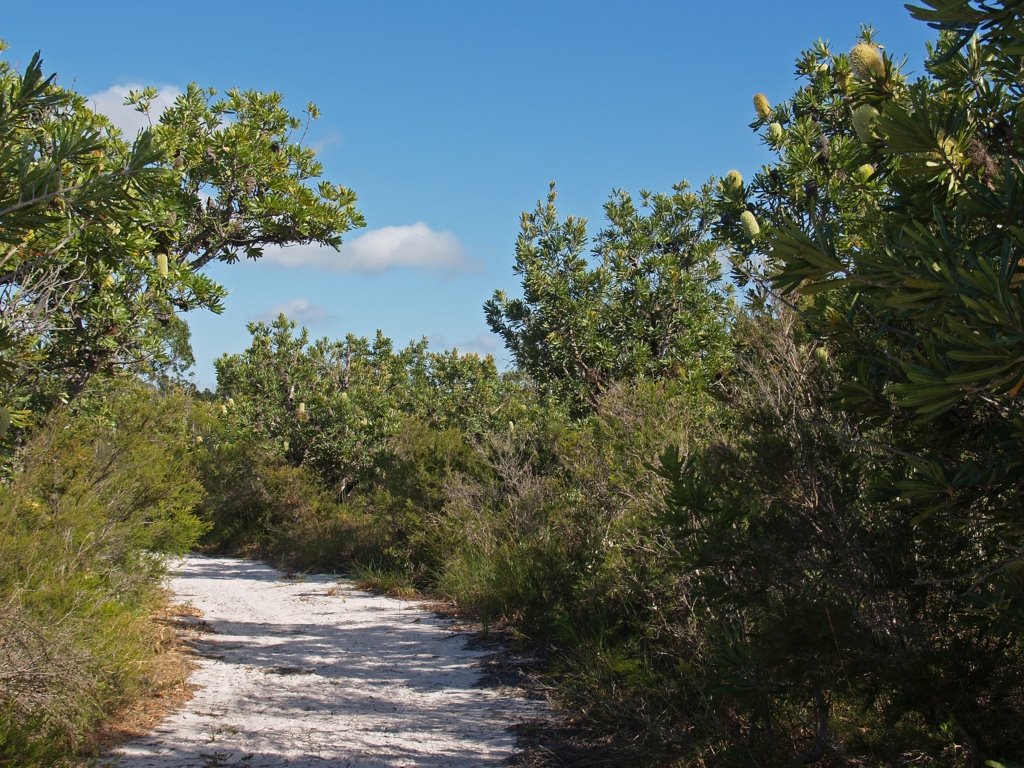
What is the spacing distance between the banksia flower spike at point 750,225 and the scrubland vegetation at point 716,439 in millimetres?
26

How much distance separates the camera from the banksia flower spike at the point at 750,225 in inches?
188

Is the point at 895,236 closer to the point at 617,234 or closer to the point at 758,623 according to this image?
the point at 758,623

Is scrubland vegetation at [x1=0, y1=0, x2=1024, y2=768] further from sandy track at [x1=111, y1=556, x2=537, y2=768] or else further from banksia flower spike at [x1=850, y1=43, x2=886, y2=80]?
sandy track at [x1=111, y1=556, x2=537, y2=768]

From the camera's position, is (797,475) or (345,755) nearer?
(797,475)

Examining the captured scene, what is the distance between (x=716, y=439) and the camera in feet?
17.1

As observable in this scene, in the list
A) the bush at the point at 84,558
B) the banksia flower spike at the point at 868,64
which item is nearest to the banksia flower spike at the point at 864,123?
the banksia flower spike at the point at 868,64

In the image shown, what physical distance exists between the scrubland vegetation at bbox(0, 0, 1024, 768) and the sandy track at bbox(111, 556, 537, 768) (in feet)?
2.11

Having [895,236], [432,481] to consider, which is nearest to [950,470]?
[895,236]

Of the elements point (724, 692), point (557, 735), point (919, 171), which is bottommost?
point (557, 735)

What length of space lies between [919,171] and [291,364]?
1881cm

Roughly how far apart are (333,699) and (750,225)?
518cm

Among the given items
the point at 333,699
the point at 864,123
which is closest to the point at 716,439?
the point at 864,123

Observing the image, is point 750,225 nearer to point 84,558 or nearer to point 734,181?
point 734,181

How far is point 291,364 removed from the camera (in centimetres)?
2052
